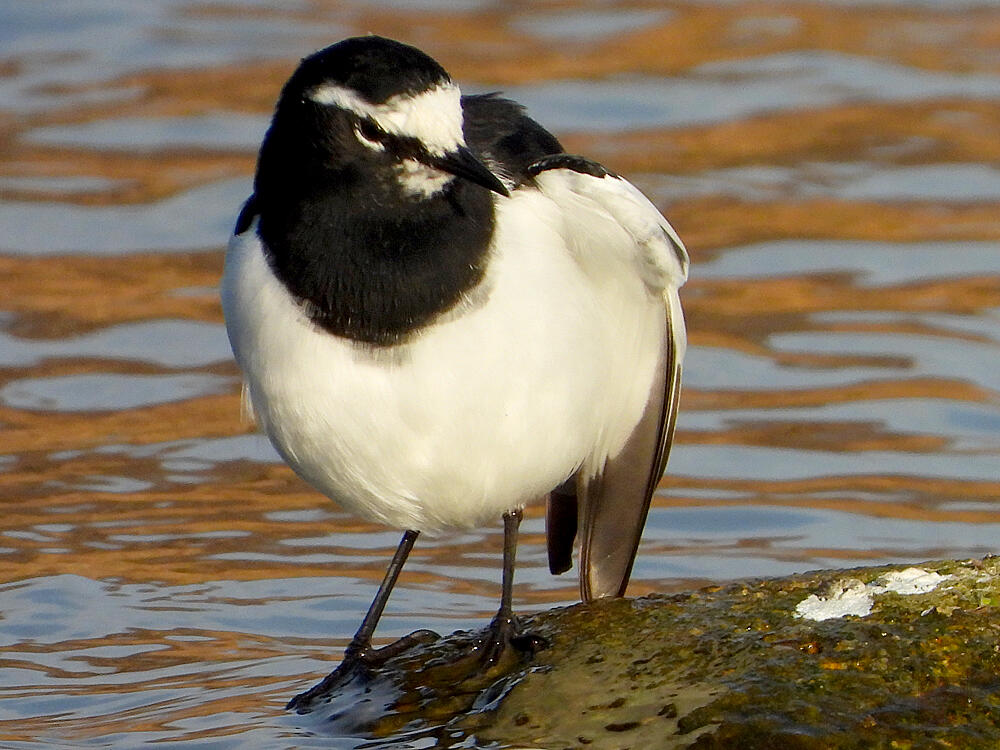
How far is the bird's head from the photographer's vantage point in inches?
203

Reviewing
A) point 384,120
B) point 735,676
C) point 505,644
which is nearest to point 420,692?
point 505,644

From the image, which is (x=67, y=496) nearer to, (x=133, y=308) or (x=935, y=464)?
(x=133, y=308)

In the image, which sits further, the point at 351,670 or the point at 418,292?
the point at 351,670

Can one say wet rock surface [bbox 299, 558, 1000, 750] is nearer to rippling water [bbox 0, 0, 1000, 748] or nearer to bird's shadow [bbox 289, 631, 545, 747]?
bird's shadow [bbox 289, 631, 545, 747]

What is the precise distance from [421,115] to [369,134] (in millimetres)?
166

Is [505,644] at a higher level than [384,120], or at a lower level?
lower

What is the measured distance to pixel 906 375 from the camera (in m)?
9.73

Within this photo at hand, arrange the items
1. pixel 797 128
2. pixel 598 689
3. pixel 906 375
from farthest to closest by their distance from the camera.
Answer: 1. pixel 797 128
2. pixel 906 375
3. pixel 598 689

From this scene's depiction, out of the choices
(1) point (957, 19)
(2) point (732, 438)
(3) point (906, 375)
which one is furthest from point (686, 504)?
(1) point (957, 19)

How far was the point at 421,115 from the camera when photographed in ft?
16.8

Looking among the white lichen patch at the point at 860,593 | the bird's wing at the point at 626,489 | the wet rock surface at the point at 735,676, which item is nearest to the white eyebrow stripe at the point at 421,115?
the bird's wing at the point at 626,489

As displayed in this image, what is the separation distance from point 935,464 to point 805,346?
4.54 feet

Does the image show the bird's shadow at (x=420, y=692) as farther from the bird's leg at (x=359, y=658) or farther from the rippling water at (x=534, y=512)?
the rippling water at (x=534, y=512)

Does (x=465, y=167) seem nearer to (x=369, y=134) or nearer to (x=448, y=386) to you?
(x=369, y=134)
